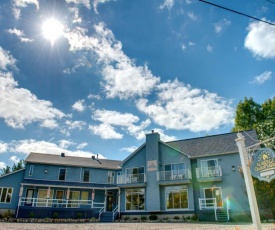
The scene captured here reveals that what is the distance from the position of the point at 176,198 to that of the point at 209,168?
4636 mm

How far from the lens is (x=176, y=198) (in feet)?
81.2

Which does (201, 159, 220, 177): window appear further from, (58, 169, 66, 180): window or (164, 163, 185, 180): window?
(58, 169, 66, 180): window

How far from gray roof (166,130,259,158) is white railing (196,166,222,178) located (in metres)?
1.43

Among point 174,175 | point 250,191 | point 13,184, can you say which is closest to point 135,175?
point 174,175

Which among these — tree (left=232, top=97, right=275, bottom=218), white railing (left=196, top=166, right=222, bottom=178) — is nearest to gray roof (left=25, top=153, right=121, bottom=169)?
white railing (left=196, top=166, right=222, bottom=178)

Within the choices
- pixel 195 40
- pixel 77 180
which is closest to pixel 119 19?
pixel 195 40

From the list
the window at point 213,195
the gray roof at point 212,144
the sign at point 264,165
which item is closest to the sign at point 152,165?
the gray roof at point 212,144

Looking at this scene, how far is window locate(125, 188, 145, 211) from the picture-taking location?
2638 centimetres

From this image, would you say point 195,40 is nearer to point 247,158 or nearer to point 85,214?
point 247,158

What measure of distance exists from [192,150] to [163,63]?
13.4 meters

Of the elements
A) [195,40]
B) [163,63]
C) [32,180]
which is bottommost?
[32,180]

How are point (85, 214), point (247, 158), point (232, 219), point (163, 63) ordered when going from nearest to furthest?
point (247, 158)
point (163, 63)
point (232, 219)
point (85, 214)

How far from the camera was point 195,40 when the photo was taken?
12484 mm

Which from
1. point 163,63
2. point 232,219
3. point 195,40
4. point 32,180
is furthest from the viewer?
point 32,180
